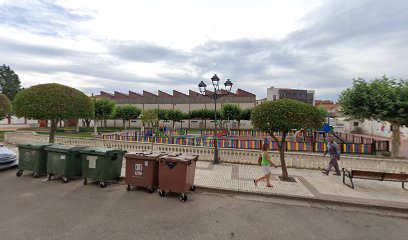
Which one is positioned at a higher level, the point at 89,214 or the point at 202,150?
the point at 202,150

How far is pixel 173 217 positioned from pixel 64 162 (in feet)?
15.9

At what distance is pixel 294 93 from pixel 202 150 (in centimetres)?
7387

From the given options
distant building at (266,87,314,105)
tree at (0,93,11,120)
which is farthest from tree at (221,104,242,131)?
distant building at (266,87,314,105)

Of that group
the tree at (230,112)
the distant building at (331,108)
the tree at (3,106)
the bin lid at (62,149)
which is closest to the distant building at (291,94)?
the distant building at (331,108)

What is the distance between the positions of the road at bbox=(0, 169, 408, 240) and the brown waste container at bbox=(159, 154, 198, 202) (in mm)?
304

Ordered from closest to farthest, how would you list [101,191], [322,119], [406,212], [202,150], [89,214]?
[89,214] < [406,212] < [101,191] < [322,119] < [202,150]

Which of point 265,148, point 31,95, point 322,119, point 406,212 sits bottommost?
point 406,212

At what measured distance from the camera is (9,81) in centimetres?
6794

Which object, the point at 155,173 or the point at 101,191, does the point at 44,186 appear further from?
the point at 155,173

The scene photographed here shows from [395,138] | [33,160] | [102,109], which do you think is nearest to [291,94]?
[102,109]

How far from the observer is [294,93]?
7600cm

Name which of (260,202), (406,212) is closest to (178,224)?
(260,202)

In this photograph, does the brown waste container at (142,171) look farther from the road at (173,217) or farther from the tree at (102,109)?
the tree at (102,109)

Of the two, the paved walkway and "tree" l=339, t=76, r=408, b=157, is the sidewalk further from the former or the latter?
"tree" l=339, t=76, r=408, b=157
